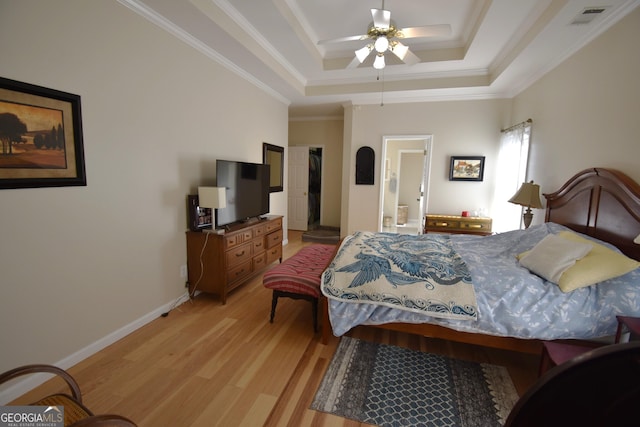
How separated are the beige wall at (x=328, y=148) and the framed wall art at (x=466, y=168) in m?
2.55

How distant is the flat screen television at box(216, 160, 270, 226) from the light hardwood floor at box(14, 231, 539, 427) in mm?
1093

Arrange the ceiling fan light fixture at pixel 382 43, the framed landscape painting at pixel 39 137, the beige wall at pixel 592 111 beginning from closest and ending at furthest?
the framed landscape painting at pixel 39 137 → the beige wall at pixel 592 111 → the ceiling fan light fixture at pixel 382 43

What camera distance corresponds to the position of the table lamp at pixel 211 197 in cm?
286

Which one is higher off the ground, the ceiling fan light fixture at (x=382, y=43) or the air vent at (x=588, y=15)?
the air vent at (x=588, y=15)

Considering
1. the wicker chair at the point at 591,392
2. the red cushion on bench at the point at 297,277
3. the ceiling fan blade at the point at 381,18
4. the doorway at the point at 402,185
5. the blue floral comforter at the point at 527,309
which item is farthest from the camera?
the doorway at the point at 402,185

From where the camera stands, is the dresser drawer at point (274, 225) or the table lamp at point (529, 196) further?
the dresser drawer at point (274, 225)

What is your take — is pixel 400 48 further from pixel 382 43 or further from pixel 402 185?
pixel 402 185

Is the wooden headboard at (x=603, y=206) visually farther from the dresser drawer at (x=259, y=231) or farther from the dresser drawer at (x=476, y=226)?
the dresser drawer at (x=259, y=231)

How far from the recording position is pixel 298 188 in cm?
669

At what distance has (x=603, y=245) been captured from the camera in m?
2.01

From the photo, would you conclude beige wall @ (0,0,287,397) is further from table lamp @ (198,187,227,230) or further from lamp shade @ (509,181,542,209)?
lamp shade @ (509,181,542,209)

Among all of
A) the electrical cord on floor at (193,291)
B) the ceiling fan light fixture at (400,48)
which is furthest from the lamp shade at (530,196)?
the electrical cord on floor at (193,291)

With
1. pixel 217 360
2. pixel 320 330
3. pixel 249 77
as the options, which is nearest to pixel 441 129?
pixel 249 77

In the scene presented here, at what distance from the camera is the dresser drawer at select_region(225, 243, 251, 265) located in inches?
120
